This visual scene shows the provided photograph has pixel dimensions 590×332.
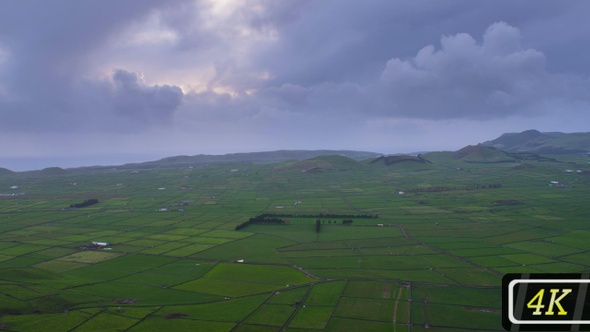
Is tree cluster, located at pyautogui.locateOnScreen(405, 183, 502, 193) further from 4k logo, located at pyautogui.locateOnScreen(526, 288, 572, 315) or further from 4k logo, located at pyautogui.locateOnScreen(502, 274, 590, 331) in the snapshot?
4k logo, located at pyautogui.locateOnScreen(526, 288, 572, 315)

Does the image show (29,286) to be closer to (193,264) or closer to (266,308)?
(193,264)

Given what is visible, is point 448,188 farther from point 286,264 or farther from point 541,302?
point 541,302

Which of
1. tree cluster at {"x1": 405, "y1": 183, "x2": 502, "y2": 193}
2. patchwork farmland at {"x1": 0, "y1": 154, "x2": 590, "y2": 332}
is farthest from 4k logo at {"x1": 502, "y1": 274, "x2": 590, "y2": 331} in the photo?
tree cluster at {"x1": 405, "y1": 183, "x2": 502, "y2": 193}

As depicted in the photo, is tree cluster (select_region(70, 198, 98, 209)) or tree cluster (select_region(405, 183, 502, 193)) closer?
tree cluster (select_region(70, 198, 98, 209))

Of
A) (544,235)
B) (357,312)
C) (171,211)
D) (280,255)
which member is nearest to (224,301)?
(357,312)

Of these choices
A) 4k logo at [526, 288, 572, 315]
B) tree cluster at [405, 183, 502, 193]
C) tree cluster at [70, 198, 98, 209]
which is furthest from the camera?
tree cluster at [405, 183, 502, 193]

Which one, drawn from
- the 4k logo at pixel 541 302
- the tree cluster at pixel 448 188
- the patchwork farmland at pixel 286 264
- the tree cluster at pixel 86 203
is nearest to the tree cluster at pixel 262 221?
the patchwork farmland at pixel 286 264

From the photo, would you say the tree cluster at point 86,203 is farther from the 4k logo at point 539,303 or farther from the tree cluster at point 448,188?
the 4k logo at point 539,303

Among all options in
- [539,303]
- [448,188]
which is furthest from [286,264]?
[448,188]
